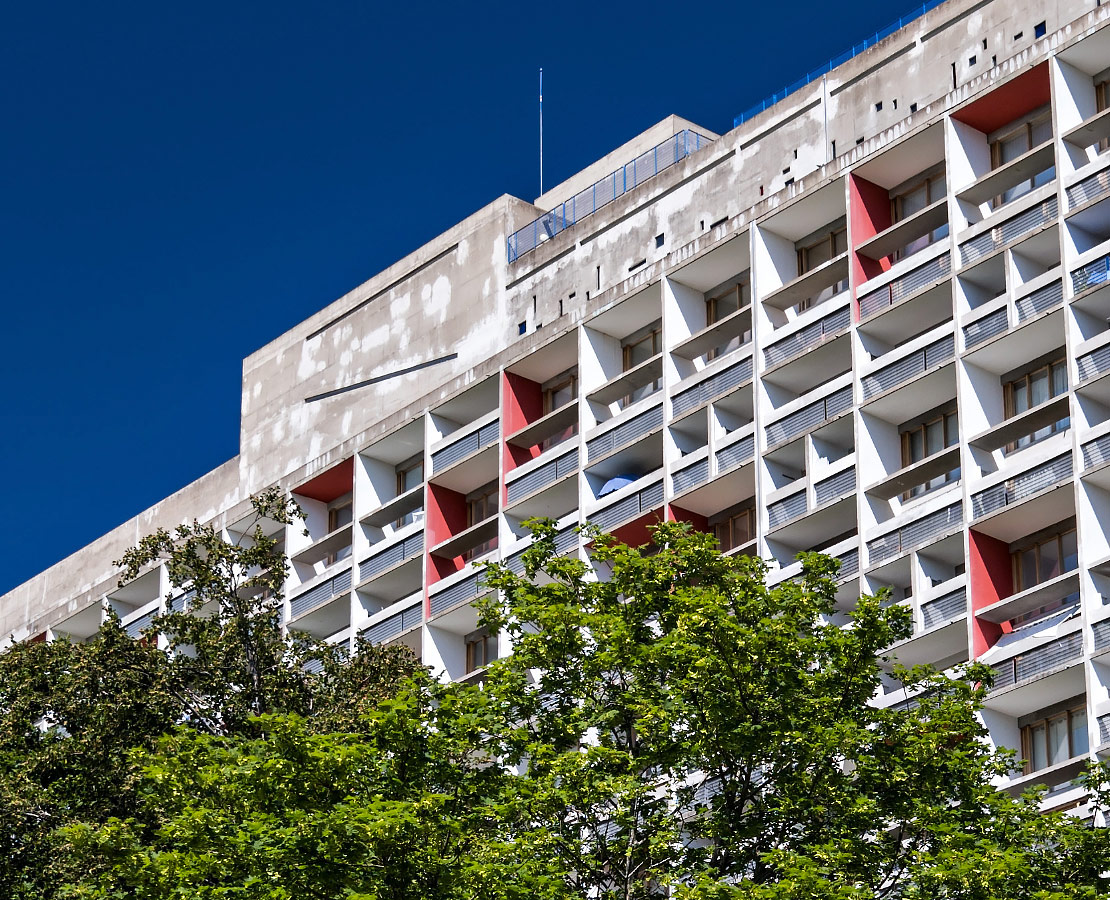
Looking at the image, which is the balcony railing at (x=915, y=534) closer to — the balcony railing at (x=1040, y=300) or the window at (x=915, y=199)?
the balcony railing at (x=1040, y=300)

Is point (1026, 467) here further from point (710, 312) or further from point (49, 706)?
point (49, 706)

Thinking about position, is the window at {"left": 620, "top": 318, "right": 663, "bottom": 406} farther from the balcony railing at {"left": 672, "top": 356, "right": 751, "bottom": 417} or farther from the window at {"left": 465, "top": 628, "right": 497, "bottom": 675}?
the window at {"left": 465, "top": 628, "right": 497, "bottom": 675}

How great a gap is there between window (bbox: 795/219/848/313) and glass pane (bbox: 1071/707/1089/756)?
15506mm

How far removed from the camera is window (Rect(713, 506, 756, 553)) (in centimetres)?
6856

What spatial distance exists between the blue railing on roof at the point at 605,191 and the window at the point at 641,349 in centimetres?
462

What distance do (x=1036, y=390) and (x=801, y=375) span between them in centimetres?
762

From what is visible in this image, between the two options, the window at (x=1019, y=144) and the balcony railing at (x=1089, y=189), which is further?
the window at (x=1019, y=144)

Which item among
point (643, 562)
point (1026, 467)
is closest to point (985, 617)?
point (1026, 467)

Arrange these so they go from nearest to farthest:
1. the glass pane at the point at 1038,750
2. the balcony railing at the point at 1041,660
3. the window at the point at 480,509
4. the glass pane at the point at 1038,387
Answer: the balcony railing at the point at 1041,660, the glass pane at the point at 1038,750, the glass pane at the point at 1038,387, the window at the point at 480,509

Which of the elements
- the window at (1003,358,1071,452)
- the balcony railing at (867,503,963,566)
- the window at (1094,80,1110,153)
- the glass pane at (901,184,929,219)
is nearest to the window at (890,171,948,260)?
the glass pane at (901,184,929,219)

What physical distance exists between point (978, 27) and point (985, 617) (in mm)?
16571

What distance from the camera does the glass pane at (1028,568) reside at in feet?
196

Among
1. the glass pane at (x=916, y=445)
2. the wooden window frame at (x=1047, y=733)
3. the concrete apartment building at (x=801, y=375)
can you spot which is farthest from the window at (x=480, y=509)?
the wooden window frame at (x=1047, y=733)

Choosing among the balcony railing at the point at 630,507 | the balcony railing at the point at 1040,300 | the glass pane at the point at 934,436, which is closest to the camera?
the balcony railing at the point at 1040,300
